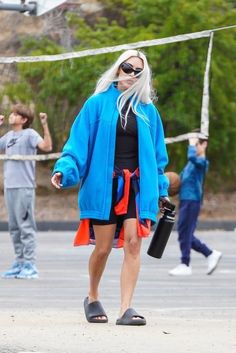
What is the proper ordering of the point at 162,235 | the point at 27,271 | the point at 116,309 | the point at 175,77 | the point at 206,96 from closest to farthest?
the point at 162,235
the point at 116,309
the point at 27,271
the point at 206,96
the point at 175,77

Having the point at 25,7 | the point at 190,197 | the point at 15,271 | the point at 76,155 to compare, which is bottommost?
the point at 15,271

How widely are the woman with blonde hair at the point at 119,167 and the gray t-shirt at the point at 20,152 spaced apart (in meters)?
4.77

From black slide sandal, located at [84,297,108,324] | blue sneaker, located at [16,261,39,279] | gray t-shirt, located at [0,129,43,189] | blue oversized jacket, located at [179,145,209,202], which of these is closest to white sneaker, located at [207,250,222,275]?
blue oversized jacket, located at [179,145,209,202]

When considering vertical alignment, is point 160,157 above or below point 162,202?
above

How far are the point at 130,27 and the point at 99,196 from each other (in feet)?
86.5

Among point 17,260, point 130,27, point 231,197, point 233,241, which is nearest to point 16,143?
point 17,260

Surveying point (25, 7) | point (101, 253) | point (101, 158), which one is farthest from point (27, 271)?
point (101, 158)

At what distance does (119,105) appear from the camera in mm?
9258

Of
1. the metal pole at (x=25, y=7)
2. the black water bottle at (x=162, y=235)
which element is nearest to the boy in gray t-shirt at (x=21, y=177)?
the metal pole at (x=25, y=7)

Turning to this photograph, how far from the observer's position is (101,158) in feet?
30.0

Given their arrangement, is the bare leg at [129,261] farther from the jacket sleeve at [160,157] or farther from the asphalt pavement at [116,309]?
the jacket sleeve at [160,157]

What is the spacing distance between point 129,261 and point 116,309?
1875mm

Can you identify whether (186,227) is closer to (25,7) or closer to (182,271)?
(182,271)

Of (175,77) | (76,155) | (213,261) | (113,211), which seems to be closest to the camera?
(76,155)
